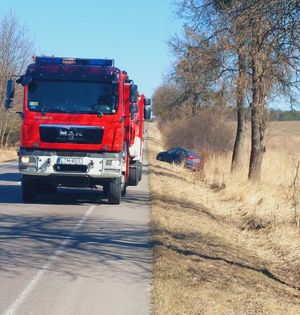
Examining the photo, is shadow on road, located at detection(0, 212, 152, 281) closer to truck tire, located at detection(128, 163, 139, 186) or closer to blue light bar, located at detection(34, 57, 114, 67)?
blue light bar, located at detection(34, 57, 114, 67)

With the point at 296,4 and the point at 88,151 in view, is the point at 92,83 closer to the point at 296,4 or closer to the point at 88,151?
the point at 88,151

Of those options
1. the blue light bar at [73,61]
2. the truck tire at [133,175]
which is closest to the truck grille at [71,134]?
the blue light bar at [73,61]

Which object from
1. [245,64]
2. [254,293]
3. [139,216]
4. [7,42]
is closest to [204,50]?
[245,64]

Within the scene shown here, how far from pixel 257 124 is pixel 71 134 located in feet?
33.6

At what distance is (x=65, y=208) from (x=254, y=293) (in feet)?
27.9

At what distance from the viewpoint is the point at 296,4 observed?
9.41 metres

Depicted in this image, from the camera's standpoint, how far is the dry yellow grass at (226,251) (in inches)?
282

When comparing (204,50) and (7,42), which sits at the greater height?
(7,42)

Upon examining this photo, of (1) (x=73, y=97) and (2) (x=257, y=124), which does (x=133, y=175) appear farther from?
(1) (x=73, y=97)

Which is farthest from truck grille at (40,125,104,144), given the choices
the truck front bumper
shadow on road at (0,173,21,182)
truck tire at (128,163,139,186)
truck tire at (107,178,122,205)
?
shadow on road at (0,173,21,182)

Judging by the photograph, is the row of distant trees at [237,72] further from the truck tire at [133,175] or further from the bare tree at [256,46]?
the truck tire at [133,175]

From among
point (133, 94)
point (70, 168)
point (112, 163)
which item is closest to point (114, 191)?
point (112, 163)

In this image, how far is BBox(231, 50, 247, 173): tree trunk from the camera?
2280 centimetres

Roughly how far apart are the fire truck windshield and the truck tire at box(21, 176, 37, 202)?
1917 mm
